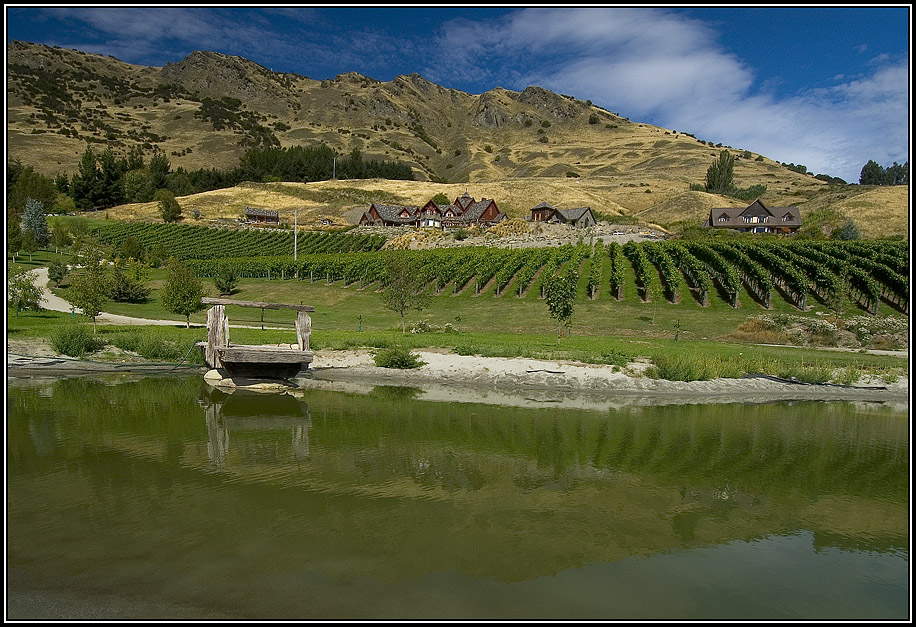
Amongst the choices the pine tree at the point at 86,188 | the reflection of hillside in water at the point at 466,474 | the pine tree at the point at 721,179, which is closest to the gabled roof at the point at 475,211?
the pine tree at the point at 721,179

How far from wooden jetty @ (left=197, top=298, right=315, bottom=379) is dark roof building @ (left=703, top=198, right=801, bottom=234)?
90.8 metres

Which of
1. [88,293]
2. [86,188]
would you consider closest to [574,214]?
[88,293]

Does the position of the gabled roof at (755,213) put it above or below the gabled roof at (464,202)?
below

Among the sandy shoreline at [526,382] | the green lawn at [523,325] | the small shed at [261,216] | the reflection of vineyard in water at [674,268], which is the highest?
the small shed at [261,216]

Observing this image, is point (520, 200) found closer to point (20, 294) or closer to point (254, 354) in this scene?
point (20, 294)

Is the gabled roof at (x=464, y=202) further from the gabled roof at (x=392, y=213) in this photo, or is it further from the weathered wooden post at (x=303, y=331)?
the weathered wooden post at (x=303, y=331)

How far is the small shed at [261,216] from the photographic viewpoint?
108312 mm

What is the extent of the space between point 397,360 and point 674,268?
109 ft

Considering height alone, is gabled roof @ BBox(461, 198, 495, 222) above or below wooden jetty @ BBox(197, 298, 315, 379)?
above

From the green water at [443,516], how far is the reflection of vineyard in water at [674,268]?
28.4 metres

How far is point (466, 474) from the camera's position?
45.7 ft

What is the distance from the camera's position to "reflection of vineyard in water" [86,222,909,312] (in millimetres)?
45125

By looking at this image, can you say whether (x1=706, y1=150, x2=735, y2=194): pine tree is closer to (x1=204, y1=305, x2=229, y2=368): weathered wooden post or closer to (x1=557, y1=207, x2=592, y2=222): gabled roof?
(x1=557, y1=207, x2=592, y2=222): gabled roof

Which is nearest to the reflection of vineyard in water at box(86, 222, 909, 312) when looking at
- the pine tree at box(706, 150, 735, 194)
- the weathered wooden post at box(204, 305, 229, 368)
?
the weathered wooden post at box(204, 305, 229, 368)
